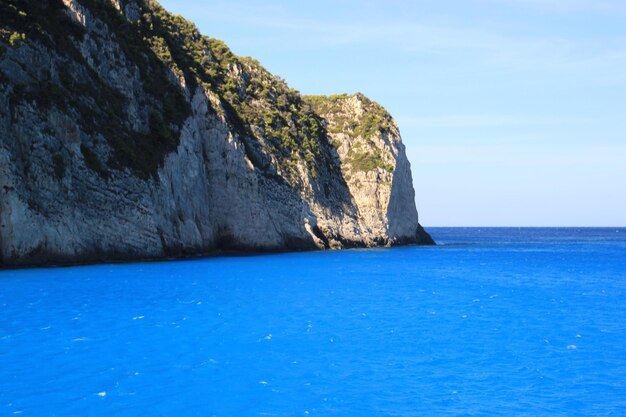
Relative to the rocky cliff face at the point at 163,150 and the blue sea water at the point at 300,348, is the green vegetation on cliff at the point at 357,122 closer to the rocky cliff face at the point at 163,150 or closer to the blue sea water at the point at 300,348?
the rocky cliff face at the point at 163,150

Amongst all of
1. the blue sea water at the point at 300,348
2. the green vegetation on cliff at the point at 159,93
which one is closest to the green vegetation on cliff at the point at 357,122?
the green vegetation on cliff at the point at 159,93

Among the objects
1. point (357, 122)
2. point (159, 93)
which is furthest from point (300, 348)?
point (357, 122)

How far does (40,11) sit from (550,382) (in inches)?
2057

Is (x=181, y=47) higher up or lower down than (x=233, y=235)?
higher up

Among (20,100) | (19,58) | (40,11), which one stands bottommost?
→ (20,100)

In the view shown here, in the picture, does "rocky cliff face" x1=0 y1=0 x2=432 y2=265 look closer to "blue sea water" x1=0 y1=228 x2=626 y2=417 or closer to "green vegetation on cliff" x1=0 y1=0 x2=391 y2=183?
"green vegetation on cliff" x1=0 y1=0 x2=391 y2=183

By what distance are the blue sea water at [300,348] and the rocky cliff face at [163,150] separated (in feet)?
26.9

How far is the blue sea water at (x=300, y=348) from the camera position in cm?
1541

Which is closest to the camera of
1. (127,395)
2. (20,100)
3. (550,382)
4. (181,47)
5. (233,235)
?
(127,395)

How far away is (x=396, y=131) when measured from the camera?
101m

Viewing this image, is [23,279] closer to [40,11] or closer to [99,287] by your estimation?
[99,287]

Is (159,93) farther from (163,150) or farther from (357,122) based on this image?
(357,122)

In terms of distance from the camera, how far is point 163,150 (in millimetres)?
59438

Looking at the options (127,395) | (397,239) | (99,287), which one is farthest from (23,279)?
(397,239)
